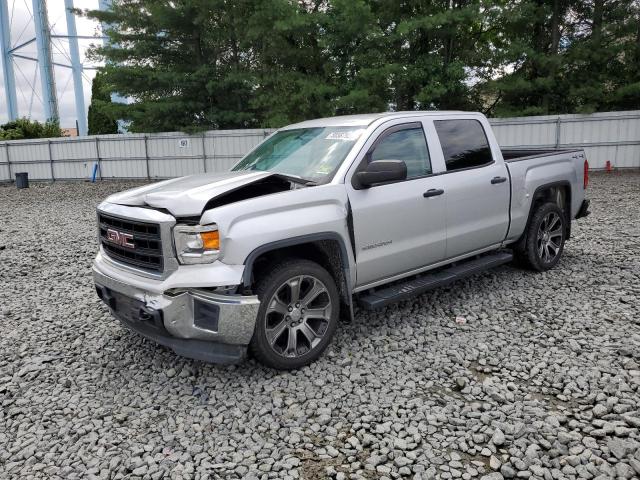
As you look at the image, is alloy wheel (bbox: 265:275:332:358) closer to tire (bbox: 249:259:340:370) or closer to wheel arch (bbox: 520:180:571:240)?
tire (bbox: 249:259:340:370)

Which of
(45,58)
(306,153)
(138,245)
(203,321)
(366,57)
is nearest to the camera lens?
(203,321)

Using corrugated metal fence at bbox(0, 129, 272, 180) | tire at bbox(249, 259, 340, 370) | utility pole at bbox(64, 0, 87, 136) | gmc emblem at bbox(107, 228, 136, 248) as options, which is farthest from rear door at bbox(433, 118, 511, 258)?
utility pole at bbox(64, 0, 87, 136)

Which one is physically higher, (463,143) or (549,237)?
(463,143)

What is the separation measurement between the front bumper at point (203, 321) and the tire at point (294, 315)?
0.15m

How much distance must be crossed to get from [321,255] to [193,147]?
18510mm

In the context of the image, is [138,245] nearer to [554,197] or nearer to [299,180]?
[299,180]

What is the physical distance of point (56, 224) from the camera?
37.2ft

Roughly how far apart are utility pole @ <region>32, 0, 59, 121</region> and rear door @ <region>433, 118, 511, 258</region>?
34306 mm

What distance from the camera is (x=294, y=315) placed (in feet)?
12.8

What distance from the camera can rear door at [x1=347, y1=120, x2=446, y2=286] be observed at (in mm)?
4234

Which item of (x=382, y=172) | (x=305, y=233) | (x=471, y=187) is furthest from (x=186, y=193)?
(x=471, y=187)

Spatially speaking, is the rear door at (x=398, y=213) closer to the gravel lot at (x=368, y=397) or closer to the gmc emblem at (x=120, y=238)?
the gravel lot at (x=368, y=397)

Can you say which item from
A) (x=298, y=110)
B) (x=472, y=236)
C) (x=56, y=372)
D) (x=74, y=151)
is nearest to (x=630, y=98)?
(x=298, y=110)

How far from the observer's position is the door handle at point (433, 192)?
183 inches
